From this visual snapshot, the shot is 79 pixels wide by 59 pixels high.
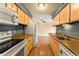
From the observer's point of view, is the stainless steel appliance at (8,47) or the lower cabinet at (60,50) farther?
the lower cabinet at (60,50)

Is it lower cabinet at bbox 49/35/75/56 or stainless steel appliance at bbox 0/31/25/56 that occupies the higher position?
stainless steel appliance at bbox 0/31/25/56

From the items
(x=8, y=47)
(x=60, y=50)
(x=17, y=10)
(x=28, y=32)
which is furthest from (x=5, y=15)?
(x=28, y=32)

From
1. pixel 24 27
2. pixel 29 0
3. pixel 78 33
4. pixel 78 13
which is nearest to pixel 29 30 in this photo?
pixel 24 27

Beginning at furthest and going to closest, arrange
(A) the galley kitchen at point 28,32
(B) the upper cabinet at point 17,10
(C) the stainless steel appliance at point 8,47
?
(B) the upper cabinet at point 17,10
(A) the galley kitchen at point 28,32
(C) the stainless steel appliance at point 8,47

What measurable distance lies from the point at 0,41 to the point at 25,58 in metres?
1.84

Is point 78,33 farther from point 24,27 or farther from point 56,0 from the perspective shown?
point 24,27

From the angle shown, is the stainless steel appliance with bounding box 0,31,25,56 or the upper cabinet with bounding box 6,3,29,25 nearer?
the stainless steel appliance with bounding box 0,31,25,56

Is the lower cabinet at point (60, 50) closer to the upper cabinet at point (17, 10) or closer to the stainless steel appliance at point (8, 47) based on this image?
the stainless steel appliance at point (8, 47)

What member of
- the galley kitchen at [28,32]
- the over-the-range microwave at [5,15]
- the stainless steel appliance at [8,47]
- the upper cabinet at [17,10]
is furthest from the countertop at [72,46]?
the upper cabinet at [17,10]

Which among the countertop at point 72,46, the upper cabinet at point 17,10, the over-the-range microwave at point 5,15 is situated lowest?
the countertop at point 72,46

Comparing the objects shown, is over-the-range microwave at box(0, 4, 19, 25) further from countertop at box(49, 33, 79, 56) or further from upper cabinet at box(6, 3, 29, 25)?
countertop at box(49, 33, 79, 56)

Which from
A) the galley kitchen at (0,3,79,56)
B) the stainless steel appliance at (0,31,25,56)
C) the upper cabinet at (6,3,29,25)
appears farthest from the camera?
the upper cabinet at (6,3,29,25)

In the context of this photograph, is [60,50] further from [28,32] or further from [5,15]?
[28,32]

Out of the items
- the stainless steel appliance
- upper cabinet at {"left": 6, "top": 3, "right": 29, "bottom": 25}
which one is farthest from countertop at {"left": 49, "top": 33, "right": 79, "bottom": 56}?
upper cabinet at {"left": 6, "top": 3, "right": 29, "bottom": 25}
